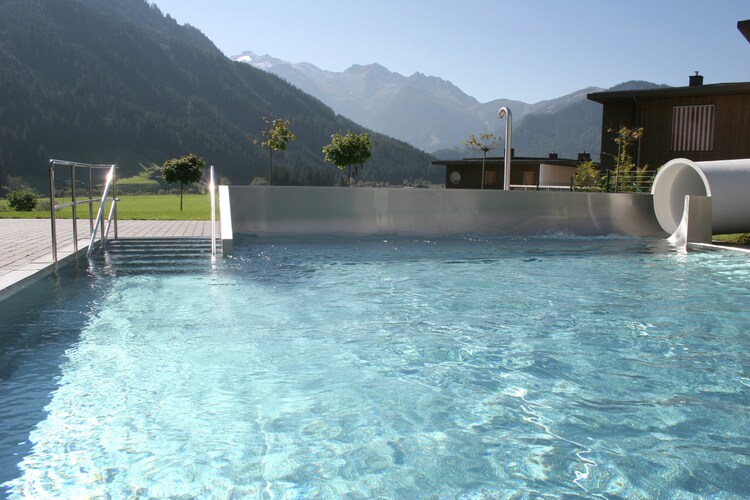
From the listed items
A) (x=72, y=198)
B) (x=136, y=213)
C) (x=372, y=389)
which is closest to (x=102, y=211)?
(x=72, y=198)

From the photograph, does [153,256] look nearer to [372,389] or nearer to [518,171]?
[372,389]

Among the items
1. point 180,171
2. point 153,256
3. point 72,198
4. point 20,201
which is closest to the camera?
point 72,198

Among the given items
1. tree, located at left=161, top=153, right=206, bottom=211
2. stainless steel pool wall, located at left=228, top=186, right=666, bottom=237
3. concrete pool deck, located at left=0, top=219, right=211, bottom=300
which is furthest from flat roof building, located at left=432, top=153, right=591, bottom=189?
concrete pool deck, located at left=0, top=219, right=211, bottom=300

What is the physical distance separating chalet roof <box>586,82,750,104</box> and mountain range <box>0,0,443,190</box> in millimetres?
66532

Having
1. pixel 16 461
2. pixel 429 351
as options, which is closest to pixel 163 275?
pixel 429 351

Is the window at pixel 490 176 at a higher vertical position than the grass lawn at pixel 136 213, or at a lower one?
higher

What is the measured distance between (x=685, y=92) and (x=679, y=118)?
1029 millimetres

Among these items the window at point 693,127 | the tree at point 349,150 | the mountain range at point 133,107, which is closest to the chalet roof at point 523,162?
the tree at point 349,150

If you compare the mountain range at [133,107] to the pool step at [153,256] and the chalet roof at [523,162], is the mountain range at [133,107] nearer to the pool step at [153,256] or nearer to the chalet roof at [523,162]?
the chalet roof at [523,162]

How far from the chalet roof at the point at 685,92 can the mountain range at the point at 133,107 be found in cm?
6653

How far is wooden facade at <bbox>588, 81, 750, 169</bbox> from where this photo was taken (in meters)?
21.6

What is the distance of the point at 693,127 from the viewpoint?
22.5 m

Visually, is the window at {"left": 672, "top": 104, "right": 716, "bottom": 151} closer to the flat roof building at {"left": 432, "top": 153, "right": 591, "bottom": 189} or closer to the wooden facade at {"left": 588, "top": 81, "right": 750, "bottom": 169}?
the wooden facade at {"left": 588, "top": 81, "right": 750, "bottom": 169}

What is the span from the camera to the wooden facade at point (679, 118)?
21.6 metres
